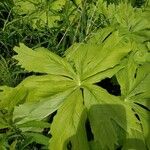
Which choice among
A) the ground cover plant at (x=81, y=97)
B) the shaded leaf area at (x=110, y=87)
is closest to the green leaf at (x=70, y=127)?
the ground cover plant at (x=81, y=97)

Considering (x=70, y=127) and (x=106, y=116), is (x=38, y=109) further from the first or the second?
(x=106, y=116)

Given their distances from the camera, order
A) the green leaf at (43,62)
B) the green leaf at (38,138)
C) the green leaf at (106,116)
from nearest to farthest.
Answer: the green leaf at (106,116) → the green leaf at (38,138) → the green leaf at (43,62)

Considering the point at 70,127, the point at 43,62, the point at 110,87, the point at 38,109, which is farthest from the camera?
the point at 110,87

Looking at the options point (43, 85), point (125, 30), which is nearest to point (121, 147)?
point (43, 85)

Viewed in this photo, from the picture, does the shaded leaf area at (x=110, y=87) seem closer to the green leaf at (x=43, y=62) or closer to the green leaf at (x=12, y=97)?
the green leaf at (x=43, y=62)

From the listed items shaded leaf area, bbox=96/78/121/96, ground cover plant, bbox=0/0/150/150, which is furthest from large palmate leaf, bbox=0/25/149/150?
shaded leaf area, bbox=96/78/121/96

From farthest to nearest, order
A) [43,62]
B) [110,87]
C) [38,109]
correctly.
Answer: [110,87] < [43,62] < [38,109]

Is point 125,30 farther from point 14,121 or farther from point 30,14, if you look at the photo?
point 14,121

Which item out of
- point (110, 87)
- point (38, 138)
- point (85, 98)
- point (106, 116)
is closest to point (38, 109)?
point (38, 138)

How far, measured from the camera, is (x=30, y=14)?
293 cm

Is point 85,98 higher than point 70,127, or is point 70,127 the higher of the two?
point 85,98

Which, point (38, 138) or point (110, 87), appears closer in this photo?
point (38, 138)

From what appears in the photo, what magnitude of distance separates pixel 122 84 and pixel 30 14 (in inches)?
45.7

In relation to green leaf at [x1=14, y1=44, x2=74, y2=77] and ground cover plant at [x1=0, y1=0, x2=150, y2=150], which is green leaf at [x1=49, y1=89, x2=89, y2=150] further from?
green leaf at [x1=14, y1=44, x2=74, y2=77]
